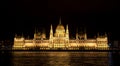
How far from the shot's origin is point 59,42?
158 metres

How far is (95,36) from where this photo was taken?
152 meters

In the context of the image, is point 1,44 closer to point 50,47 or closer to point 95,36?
point 50,47

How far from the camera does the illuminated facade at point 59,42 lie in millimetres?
155000

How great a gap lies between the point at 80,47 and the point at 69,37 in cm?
989

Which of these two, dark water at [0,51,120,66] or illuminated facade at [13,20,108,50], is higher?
illuminated facade at [13,20,108,50]

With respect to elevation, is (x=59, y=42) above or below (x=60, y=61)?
above

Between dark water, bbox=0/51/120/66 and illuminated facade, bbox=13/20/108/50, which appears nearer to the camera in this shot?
dark water, bbox=0/51/120/66

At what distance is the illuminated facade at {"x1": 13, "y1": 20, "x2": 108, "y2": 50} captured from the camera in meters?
155

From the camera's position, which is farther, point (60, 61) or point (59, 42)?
point (59, 42)

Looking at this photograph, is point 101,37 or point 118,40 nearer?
point 118,40

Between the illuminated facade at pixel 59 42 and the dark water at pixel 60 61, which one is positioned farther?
the illuminated facade at pixel 59 42

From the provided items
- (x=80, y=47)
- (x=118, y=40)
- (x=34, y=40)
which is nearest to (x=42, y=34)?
(x=34, y=40)

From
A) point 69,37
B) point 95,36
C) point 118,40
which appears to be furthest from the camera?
point 69,37

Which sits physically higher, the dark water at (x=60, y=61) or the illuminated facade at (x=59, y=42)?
the illuminated facade at (x=59, y=42)
